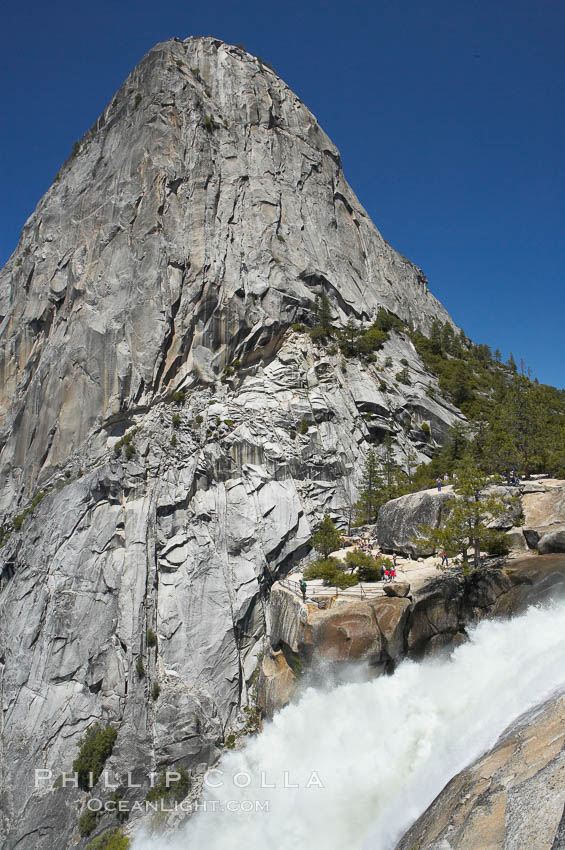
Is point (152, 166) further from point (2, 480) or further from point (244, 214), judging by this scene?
point (2, 480)

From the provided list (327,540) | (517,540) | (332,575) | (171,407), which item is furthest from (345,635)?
(171,407)

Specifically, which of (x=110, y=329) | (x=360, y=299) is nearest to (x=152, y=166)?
(x=110, y=329)

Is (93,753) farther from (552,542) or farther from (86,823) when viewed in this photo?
(552,542)

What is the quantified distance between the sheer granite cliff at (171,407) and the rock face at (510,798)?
71.8ft

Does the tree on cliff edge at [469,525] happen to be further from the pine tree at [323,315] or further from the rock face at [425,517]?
the pine tree at [323,315]

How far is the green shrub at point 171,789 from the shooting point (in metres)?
27.2

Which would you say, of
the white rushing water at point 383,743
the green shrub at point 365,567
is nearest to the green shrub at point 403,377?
the green shrub at point 365,567

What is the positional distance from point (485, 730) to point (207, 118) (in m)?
65.6

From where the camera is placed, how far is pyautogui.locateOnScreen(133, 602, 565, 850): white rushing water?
15812mm

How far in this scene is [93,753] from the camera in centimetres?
2903

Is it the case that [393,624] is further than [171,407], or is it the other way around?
[171,407]

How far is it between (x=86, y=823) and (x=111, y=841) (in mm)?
2357

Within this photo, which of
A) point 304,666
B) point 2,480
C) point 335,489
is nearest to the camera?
point 304,666

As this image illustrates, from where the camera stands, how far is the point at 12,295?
65.9m
